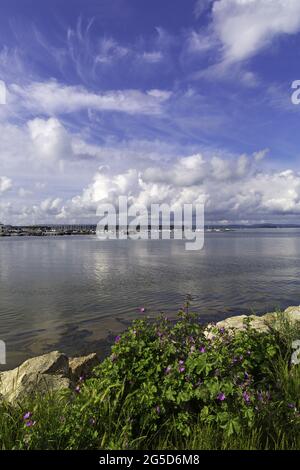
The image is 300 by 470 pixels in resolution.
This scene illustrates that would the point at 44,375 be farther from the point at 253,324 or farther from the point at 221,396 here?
the point at 253,324

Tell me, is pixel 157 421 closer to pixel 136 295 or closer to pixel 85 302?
pixel 85 302

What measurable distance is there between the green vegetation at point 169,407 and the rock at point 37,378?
64.6 inches

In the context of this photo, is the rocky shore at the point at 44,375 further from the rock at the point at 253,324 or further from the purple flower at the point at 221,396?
the purple flower at the point at 221,396

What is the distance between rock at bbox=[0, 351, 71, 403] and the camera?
6.25 meters

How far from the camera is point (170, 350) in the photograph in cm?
464

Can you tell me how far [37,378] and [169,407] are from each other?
3.71 meters

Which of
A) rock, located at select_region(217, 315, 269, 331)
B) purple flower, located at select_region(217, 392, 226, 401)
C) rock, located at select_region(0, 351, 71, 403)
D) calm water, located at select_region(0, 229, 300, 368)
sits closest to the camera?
purple flower, located at select_region(217, 392, 226, 401)

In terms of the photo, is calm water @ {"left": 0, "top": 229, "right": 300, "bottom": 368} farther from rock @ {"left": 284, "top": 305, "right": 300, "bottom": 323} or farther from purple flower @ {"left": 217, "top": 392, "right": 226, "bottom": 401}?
purple flower @ {"left": 217, "top": 392, "right": 226, "bottom": 401}

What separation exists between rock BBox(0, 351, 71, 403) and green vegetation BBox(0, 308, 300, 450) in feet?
5.38

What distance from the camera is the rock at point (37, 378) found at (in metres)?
6.25

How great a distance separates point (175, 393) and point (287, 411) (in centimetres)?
162

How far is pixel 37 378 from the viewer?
677 cm

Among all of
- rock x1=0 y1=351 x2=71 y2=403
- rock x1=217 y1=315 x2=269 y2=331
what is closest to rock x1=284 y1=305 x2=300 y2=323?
rock x1=217 y1=315 x2=269 y2=331

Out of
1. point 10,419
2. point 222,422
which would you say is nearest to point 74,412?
point 10,419
